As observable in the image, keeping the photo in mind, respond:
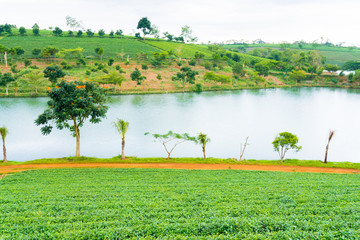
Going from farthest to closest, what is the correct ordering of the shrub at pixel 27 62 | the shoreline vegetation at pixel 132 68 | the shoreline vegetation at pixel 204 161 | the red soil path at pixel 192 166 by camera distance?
the shrub at pixel 27 62 < the shoreline vegetation at pixel 132 68 < the shoreline vegetation at pixel 204 161 < the red soil path at pixel 192 166

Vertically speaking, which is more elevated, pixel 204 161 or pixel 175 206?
pixel 175 206

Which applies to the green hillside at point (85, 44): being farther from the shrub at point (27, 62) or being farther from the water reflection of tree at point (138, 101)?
the water reflection of tree at point (138, 101)

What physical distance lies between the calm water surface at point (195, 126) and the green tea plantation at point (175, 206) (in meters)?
8.53

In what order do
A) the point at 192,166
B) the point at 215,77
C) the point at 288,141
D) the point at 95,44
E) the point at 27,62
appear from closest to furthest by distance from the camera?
1. the point at 192,166
2. the point at 288,141
3. the point at 27,62
4. the point at 215,77
5. the point at 95,44

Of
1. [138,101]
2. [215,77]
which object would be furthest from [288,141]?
[215,77]

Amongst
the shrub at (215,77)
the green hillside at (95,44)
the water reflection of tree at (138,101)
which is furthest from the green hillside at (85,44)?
the water reflection of tree at (138,101)

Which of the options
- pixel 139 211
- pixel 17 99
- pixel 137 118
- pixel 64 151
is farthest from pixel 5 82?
pixel 139 211

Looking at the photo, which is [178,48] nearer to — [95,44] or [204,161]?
[95,44]

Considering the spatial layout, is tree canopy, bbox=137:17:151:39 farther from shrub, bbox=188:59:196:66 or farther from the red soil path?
the red soil path

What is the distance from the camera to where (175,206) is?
12.9m

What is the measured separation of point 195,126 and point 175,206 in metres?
24.6

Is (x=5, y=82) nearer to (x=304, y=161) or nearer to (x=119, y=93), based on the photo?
(x=119, y=93)

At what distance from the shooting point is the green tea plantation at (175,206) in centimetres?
1006

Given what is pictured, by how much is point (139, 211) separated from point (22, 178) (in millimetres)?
11560
